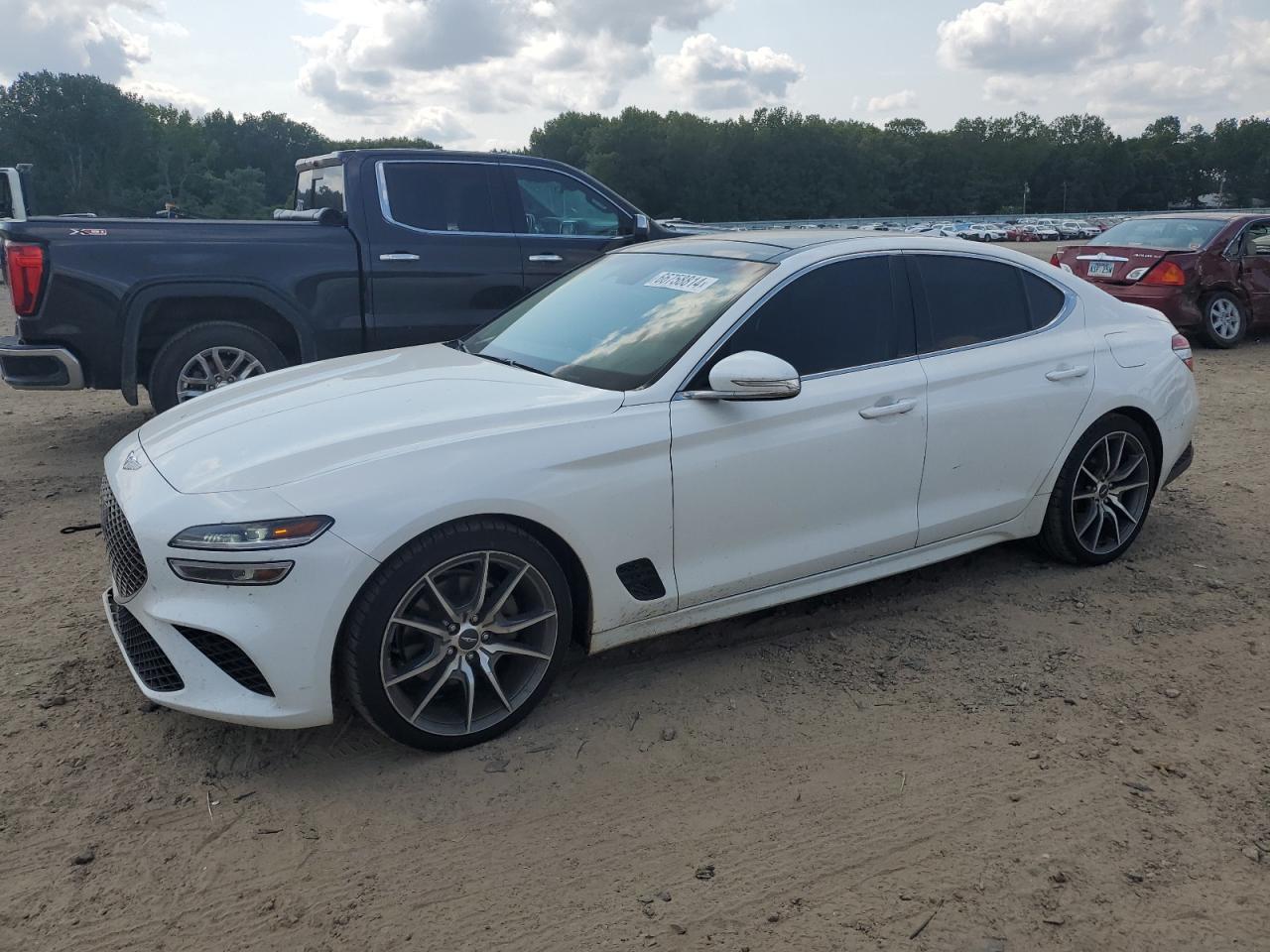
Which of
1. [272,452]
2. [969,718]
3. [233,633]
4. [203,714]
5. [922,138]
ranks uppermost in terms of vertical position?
[922,138]

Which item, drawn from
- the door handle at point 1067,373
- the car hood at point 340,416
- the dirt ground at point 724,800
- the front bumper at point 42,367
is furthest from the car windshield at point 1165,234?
the front bumper at point 42,367

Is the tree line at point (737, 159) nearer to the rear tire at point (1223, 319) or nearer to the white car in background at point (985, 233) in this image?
the white car in background at point (985, 233)

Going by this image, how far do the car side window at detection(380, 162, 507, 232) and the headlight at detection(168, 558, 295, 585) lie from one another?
473 centimetres

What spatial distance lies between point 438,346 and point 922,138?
144 metres

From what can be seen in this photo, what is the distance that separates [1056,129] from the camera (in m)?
151

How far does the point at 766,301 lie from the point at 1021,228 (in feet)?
266

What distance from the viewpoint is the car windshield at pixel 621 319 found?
3.85 meters

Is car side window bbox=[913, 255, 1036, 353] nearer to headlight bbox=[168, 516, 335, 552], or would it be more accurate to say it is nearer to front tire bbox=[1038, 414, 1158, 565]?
front tire bbox=[1038, 414, 1158, 565]

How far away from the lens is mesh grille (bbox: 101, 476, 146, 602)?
326cm

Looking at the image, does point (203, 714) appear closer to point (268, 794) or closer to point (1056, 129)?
point (268, 794)

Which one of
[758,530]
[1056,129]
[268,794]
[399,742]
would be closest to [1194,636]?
[758,530]

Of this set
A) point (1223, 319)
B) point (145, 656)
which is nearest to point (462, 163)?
point (145, 656)

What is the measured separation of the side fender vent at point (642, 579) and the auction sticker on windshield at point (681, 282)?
44.9 inches

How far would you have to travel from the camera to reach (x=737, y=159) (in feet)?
411
